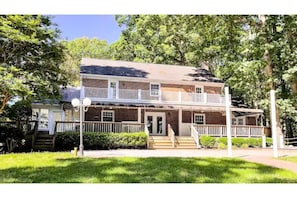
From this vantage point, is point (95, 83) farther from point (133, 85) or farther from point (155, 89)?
point (155, 89)

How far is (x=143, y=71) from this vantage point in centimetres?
2203

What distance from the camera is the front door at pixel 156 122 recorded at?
20594mm

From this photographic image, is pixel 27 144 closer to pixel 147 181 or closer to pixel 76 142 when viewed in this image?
pixel 76 142

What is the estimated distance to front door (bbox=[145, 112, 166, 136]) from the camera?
67.6 feet

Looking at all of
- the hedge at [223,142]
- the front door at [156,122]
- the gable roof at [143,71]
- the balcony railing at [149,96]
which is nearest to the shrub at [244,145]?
the hedge at [223,142]

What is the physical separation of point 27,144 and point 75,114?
4.87 meters

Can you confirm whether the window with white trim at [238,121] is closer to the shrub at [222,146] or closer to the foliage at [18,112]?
the shrub at [222,146]

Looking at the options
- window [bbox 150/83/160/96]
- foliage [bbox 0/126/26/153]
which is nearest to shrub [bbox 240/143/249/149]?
window [bbox 150/83/160/96]

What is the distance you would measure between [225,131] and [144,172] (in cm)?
1257

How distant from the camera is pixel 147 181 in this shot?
6.52 metres

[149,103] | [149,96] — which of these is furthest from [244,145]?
[149,96]

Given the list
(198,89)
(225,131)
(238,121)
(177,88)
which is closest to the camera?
(225,131)

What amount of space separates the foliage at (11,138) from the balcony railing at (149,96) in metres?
4.57
